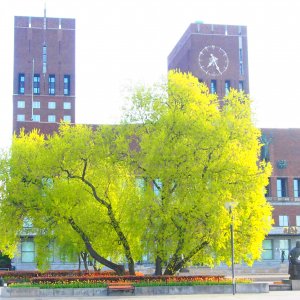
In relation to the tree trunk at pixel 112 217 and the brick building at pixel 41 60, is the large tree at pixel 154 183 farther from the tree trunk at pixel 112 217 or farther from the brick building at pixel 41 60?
the brick building at pixel 41 60

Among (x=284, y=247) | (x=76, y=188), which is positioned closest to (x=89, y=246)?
(x=76, y=188)

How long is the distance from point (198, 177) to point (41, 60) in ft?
260

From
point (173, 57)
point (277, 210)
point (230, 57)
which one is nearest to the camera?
point (277, 210)

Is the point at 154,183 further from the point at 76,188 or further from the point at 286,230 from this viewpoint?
the point at 286,230

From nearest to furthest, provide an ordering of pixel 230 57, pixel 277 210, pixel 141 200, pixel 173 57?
pixel 141 200, pixel 277 210, pixel 230 57, pixel 173 57

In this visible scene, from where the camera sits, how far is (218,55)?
104m

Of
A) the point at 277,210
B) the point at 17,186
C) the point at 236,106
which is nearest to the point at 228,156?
the point at 236,106

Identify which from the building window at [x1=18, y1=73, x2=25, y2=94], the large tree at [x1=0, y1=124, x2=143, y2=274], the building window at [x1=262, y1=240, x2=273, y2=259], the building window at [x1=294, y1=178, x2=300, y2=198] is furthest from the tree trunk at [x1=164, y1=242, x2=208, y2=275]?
the building window at [x1=18, y1=73, x2=25, y2=94]

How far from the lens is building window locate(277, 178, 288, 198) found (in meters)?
80.2

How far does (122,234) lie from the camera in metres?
34.3

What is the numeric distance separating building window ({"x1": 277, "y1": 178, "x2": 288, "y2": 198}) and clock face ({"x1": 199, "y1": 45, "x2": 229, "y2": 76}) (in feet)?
94.8

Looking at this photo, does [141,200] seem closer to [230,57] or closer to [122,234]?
[122,234]

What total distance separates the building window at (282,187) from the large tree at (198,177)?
4713cm

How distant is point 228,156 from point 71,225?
9133mm
